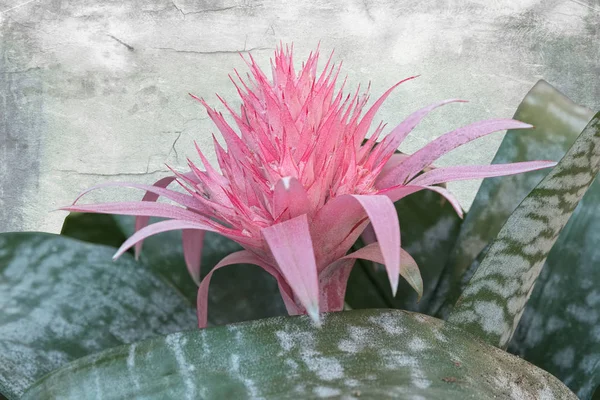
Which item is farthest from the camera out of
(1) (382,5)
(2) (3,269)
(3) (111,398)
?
(1) (382,5)

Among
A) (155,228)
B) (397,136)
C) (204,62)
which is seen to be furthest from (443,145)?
(204,62)

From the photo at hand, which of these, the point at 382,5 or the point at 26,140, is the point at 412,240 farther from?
the point at 26,140

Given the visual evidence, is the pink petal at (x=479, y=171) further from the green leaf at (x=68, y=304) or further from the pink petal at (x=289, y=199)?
the green leaf at (x=68, y=304)

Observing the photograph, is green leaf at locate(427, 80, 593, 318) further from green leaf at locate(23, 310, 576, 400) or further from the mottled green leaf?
green leaf at locate(23, 310, 576, 400)

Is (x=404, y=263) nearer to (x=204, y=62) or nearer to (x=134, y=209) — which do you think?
(x=134, y=209)

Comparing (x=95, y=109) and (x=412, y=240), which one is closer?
(x=412, y=240)

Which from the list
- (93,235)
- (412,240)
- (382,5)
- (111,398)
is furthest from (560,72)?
(111,398)

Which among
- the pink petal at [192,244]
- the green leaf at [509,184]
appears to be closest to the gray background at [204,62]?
the green leaf at [509,184]
